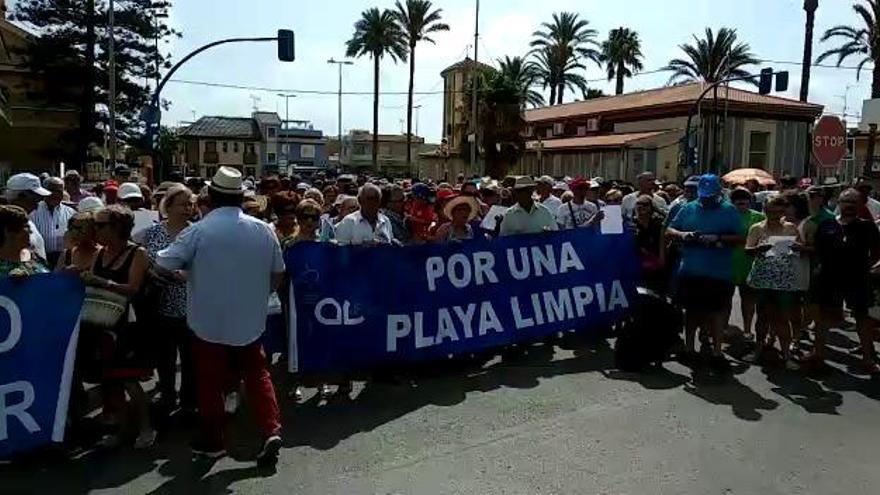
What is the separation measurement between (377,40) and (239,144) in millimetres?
55024

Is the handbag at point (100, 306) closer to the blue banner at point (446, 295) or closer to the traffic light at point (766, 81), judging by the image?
the blue banner at point (446, 295)

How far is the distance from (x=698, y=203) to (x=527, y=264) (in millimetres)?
1681

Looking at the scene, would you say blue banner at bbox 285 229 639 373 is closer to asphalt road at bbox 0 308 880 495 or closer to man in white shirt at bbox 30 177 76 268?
asphalt road at bbox 0 308 880 495

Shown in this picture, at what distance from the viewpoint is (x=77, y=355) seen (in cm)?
508

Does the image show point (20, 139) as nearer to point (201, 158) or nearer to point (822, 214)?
point (822, 214)

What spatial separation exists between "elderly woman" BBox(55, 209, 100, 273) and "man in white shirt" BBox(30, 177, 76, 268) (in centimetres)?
241

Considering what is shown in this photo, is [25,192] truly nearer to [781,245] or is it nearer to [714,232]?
[714,232]

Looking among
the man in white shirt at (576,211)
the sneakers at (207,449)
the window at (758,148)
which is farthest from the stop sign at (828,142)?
the window at (758,148)

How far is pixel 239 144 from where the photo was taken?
10838 cm

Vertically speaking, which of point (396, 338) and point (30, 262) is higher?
point (30, 262)

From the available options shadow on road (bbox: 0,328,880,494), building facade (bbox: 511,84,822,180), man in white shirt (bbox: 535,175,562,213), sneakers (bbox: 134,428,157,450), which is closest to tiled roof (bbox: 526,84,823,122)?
building facade (bbox: 511,84,822,180)

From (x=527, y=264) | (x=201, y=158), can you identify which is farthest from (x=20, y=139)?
(x=201, y=158)

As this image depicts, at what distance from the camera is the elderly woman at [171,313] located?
545cm

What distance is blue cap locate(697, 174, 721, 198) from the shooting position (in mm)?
7352
